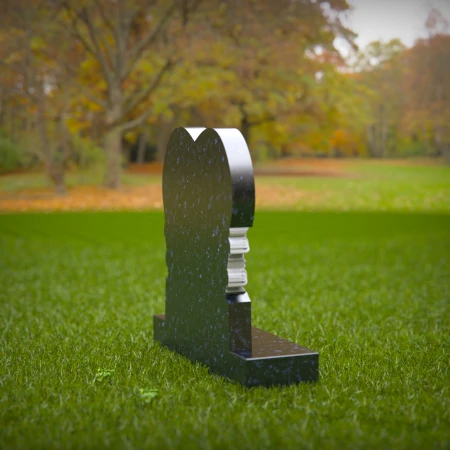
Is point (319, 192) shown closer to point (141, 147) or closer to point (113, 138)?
point (113, 138)

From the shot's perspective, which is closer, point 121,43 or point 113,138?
point 121,43

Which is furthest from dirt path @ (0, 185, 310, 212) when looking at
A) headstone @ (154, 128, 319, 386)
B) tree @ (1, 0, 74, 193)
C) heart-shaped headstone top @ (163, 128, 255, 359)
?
headstone @ (154, 128, 319, 386)

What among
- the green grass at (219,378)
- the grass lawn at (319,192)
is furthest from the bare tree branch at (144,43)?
the green grass at (219,378)

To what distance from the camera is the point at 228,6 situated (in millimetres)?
19812

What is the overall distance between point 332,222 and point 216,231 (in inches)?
458

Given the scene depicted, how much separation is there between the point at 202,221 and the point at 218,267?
0.44 m

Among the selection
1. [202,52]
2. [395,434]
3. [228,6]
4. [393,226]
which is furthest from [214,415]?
[228,6]

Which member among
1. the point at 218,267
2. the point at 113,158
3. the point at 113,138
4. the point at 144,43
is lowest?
the point at 218,267

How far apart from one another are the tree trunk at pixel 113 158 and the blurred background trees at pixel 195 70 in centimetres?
4

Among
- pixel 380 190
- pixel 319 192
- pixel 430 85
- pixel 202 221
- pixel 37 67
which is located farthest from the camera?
pixel 319 192

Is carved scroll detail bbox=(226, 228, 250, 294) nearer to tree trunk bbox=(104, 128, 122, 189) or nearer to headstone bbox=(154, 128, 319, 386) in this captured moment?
headstone bbox=(154, 128, 319, 386)

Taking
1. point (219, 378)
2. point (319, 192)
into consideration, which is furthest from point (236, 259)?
point (319, 192)

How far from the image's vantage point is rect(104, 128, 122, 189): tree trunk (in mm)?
20797

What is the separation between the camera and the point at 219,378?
13.7ft
